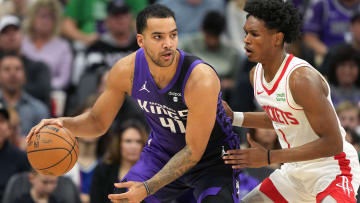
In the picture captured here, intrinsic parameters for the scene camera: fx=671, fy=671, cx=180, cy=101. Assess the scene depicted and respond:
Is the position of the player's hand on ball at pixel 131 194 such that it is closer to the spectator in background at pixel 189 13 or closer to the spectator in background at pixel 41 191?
the spectator in background at pixel 41 191

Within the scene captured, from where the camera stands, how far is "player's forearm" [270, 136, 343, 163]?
480cm

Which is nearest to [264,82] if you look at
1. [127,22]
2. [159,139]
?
[159,139]

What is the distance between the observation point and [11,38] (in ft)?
31.8

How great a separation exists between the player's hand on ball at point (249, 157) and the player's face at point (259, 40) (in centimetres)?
70

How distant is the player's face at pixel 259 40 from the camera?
5.05 m

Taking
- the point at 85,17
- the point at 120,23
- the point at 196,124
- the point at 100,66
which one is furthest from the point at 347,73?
the point at 196,124

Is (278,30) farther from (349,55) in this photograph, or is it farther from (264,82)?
(349,55)

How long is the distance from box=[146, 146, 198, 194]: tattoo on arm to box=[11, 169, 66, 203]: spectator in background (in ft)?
8.61

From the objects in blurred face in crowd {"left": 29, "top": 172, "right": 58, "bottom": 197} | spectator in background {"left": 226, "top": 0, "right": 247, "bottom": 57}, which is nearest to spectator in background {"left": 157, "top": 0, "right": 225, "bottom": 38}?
spectator in background {"left": 226, "top": 0, "right": 247, "bottom": 57}

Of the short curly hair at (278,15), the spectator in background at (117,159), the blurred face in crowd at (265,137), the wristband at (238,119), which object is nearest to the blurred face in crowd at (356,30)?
Answer: the blurred face in crowd at (265,137)

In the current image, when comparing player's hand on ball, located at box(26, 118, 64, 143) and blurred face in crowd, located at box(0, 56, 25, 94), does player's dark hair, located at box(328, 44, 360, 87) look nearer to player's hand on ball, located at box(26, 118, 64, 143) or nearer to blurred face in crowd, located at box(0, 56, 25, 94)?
blurred face in crowd, located at box(0, 56, 25, 94)

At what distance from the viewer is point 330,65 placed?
929cm

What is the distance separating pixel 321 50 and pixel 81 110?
3955mm

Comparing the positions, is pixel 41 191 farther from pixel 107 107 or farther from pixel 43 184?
pixel 107 107
